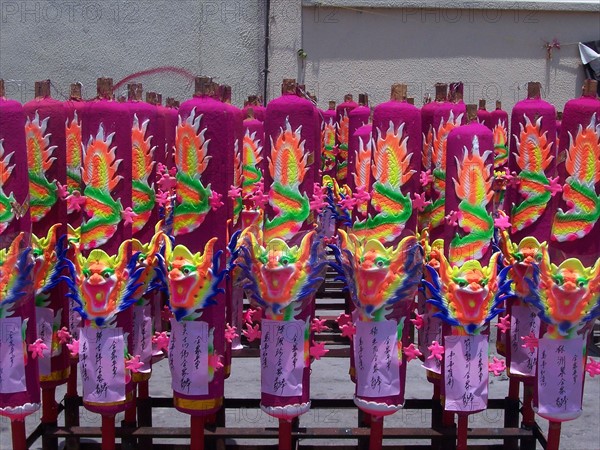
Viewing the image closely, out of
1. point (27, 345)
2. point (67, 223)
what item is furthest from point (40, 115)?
point (27, 345)

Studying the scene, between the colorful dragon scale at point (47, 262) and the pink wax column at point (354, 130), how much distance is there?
1.22 metres

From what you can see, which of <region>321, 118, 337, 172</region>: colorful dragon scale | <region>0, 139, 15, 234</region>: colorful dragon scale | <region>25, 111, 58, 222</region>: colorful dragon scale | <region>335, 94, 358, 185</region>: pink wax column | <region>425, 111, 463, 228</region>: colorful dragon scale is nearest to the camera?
<region>0, 139, 15, 234</region>: colorful dragon scale

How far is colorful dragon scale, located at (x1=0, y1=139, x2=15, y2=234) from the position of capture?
234cm

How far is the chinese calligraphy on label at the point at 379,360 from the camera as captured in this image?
2.39 m

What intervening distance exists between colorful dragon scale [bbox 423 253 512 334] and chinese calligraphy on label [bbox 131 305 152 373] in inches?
42.2

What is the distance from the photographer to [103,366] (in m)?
2.39

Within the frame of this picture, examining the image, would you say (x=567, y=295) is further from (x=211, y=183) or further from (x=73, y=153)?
(x=73, y=153)

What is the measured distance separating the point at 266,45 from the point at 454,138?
563cm

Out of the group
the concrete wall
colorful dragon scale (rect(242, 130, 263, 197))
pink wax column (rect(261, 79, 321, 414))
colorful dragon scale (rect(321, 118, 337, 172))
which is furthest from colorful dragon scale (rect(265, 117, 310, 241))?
the concrete wall

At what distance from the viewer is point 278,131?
93.1 inches

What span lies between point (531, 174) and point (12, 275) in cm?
190

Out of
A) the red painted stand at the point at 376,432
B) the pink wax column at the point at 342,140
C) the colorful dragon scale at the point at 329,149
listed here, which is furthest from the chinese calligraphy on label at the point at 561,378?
the colorful dragon scale at the point at 329,149

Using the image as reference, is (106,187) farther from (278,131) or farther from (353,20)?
(353,20)

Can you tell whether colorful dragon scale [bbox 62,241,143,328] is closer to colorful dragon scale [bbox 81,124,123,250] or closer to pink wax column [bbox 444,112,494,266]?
colorful dragon scale [bbox 81,124,123,250]
